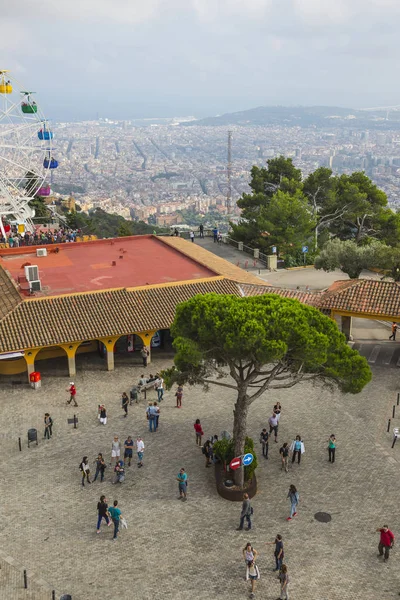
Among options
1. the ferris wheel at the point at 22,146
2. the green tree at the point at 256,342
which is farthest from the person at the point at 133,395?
the ferris wheel at the point at 22,146

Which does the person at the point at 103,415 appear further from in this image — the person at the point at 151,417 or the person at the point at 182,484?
the person at the point at 182,484

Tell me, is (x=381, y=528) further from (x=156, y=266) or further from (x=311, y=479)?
(x=156, y=266)

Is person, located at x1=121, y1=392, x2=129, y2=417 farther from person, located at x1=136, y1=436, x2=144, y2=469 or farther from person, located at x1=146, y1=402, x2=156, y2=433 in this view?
person, located at x1=136, y1=436, x2=144, y2=469

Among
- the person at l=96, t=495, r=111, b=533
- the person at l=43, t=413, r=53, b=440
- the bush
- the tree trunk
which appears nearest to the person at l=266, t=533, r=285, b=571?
the tree trunk

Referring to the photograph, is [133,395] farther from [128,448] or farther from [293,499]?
[293,499]

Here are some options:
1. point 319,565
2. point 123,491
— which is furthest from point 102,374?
point 319,565
